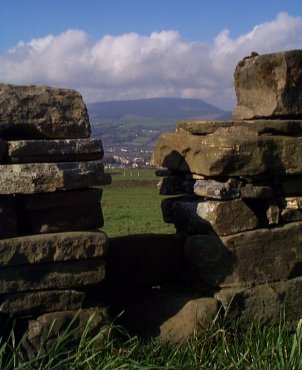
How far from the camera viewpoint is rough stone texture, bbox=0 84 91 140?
17.7 feet

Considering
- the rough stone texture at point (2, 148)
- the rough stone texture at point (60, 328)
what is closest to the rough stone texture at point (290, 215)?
the rough stone texture at point (60, 328)

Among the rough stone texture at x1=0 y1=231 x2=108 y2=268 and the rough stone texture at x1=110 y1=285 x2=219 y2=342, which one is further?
the rough stone texture at x1=110 y1=285 x2=219 y2=342

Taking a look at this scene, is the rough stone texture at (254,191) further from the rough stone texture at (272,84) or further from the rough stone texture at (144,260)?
the rough stone texture at (272,84)

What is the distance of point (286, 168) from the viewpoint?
643 cm

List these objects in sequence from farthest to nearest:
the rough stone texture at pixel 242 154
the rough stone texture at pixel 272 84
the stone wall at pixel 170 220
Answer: the rough stone texture at pixel 272 84 < the rough stone texture at pixel 242 154 < the stone wall at pixel 170 220

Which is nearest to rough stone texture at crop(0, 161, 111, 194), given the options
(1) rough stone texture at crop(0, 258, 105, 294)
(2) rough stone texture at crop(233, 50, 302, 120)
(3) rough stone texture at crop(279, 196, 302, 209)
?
(1) rough stone texture at crop(0, 258, 105, 294)

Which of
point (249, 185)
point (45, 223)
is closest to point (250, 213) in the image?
point (249, 185)

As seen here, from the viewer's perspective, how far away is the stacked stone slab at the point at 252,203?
6.23m

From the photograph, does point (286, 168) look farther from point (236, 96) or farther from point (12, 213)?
point (12, 213)

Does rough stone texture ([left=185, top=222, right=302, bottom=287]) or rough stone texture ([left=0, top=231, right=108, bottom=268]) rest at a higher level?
rough stone texture ([left=0, top=231, right=108, bottom=268])

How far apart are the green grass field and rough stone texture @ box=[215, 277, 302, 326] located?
951cm

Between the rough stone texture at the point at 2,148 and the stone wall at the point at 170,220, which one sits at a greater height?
the rough stone texture at the point at 2,148

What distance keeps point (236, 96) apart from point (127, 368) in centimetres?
356

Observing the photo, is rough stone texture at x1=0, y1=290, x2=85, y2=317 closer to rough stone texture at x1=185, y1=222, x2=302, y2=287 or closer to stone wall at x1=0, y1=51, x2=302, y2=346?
stone wall at x1=0, y1=51, x2=302, y2=346
